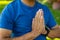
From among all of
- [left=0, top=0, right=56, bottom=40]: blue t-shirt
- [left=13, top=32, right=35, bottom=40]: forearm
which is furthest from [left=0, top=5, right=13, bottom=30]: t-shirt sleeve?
[left=13, top=32, right=35, bottom=40]: forearm

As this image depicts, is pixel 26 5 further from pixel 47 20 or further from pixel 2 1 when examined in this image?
pixel 2 1

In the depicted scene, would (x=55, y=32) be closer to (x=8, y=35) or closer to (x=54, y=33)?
(x=54, y=33)

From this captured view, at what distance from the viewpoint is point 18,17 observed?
1.42m

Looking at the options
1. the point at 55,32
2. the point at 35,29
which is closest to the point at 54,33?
the point at 55,32

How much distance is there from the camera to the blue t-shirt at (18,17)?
1.38 m

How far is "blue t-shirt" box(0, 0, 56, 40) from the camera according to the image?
1.38m

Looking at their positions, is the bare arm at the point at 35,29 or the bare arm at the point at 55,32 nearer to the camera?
the bare arm at the point at 35,29

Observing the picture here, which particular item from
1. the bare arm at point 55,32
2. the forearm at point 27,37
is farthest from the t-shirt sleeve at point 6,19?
the bare arm at point 55,32

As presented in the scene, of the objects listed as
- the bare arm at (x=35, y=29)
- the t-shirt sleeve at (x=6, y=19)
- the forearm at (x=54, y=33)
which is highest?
the t-shirt sleeve at (x=6, y=19)

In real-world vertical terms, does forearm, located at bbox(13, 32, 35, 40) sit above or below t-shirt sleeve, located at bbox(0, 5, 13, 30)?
below

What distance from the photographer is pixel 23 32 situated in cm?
145

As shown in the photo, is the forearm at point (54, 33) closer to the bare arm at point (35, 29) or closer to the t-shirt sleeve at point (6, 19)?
the bare arm at point (35, 29)

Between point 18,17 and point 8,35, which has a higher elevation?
point 18,17

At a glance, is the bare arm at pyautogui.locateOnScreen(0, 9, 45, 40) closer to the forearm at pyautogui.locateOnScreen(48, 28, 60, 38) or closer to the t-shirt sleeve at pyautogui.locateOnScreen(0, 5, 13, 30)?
the t-shirt sleeve at pyautogui.locateOnScreen(0, 5, 13, 30)
